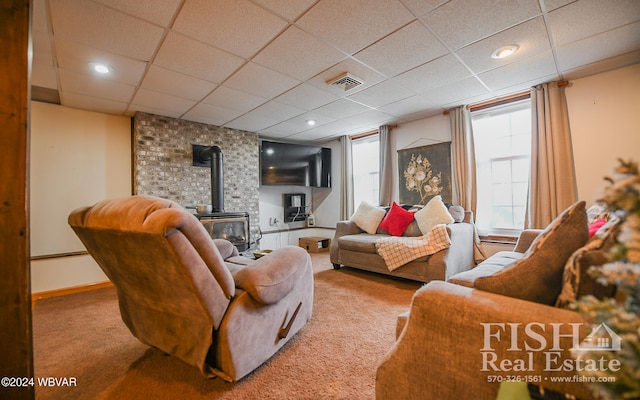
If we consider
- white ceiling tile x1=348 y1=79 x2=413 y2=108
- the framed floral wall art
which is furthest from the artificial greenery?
the framed floral wall art

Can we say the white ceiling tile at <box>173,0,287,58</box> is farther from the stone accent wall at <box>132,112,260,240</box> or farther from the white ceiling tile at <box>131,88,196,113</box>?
the stone accent wall at <box>132,112,260,240</box>

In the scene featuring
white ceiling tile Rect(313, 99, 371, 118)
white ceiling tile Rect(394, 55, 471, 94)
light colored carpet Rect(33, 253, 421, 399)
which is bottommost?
light colored carpet Rect(33, 253, 421, 399)

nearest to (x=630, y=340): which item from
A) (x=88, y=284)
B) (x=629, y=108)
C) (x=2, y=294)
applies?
(x=2, y=294)

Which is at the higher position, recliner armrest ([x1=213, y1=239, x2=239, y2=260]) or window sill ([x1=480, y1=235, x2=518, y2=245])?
recliner armrest ([x1=213, y1=239, x2=239, y2=260])

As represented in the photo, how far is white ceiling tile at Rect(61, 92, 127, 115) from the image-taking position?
2945 millimetres

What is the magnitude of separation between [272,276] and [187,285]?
16.6 inches

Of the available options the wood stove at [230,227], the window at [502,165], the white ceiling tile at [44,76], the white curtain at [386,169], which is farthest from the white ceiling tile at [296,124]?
the white ceiling tile at [44,76]

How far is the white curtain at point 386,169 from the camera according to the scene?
4.49 meters

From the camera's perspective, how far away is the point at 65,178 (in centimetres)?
318

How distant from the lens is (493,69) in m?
2.56

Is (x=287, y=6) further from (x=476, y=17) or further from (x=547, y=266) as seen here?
(x=547, y=266)

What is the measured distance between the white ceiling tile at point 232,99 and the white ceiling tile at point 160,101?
285mm

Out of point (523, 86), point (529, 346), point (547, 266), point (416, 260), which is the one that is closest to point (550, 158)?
point (523, 86)

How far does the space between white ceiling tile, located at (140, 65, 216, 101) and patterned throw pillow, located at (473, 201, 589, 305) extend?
2994 millimetres
